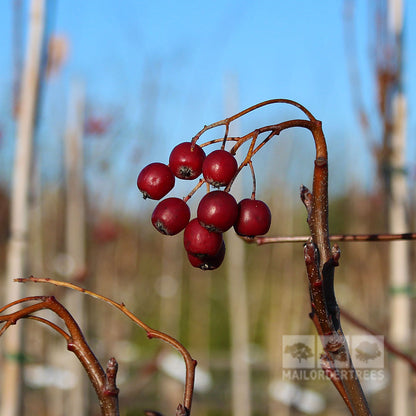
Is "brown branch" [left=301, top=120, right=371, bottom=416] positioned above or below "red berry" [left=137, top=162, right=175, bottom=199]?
below

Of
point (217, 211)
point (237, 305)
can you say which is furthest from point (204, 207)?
point (237, 305)

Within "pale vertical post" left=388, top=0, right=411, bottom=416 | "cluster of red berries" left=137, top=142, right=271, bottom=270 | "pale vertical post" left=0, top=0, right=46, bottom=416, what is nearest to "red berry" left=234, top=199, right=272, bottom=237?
"cluster of red berries" left=137, top=142, right=271, bottom=270

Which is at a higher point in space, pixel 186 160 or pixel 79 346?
pixel 186 160

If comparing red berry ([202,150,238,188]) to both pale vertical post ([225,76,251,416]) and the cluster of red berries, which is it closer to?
the cluster of red berries

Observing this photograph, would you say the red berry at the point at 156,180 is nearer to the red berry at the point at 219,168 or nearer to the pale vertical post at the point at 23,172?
the red berry at the point at 219,168

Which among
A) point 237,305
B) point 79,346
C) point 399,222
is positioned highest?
point 399,222

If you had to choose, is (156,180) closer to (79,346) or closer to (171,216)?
(171,216)

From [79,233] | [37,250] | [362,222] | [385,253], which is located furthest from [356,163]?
[37,250]
